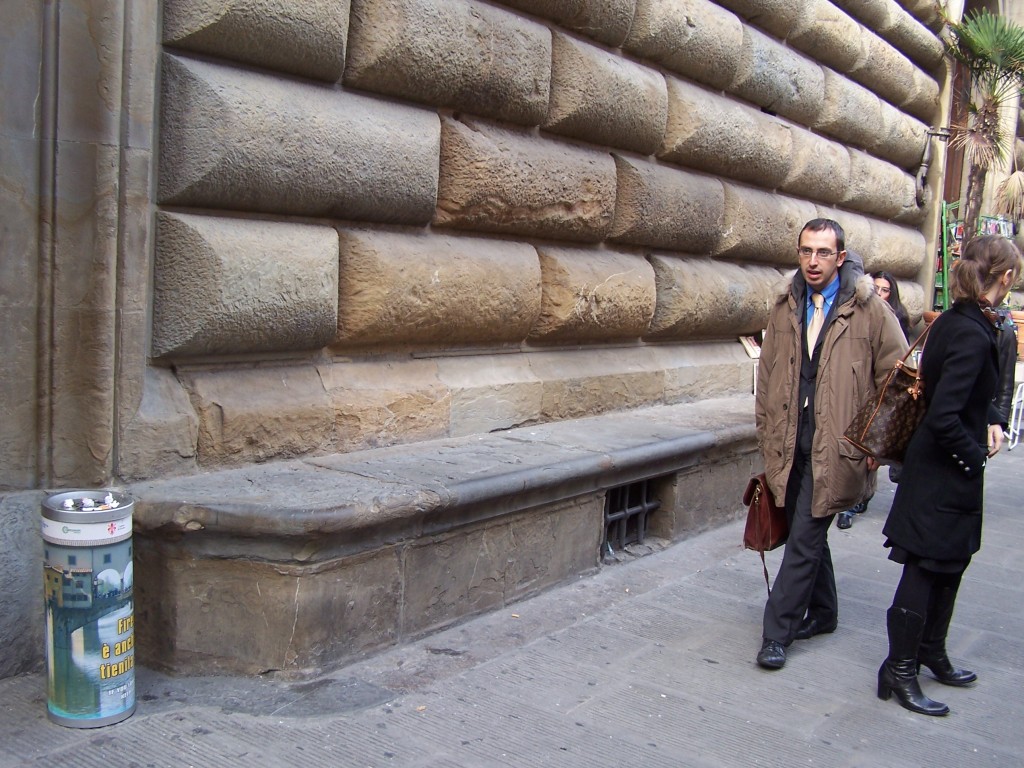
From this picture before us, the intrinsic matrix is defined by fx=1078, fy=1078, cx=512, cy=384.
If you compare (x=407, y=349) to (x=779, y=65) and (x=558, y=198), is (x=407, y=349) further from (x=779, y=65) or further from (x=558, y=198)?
(x=779, y=65)

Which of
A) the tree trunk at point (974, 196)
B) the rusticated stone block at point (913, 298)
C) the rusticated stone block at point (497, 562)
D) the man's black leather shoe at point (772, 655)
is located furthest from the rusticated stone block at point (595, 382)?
the tree trunk at point (974, 196)

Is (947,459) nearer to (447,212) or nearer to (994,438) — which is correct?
(994,438)

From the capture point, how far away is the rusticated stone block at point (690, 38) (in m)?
5.75

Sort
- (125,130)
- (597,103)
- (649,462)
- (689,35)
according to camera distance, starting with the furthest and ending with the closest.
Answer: (689,35)
(597,103)
(649,462)
(125,130)

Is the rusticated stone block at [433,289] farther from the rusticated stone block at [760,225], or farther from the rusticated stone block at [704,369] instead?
the rusticated stone block at [760,225]

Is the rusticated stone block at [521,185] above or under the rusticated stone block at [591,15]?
under

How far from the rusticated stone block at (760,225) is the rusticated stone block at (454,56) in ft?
7.16

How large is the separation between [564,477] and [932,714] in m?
1.59

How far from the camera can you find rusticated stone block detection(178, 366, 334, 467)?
12.2ft

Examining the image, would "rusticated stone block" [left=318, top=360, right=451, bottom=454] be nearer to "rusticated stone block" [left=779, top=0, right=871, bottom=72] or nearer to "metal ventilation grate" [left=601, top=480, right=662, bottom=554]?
"metal ventilation grate" [left=601, top=480, right=662, bottom=554]

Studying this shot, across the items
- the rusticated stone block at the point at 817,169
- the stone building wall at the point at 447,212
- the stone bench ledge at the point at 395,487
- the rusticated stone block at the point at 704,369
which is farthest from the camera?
the rusticated stone block at the point at 817,169

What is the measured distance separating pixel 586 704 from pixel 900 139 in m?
7.55

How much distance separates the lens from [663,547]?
5461 mm

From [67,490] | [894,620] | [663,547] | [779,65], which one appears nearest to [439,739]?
[67,490]
